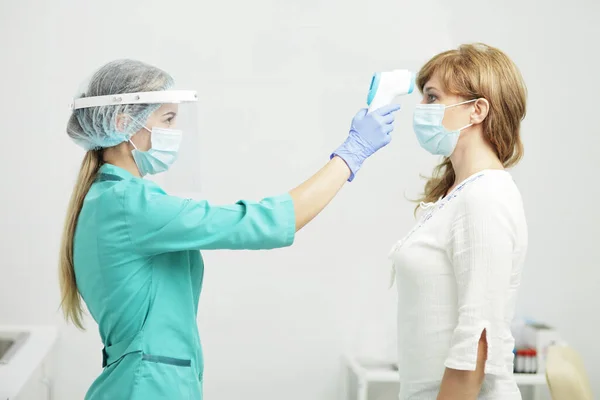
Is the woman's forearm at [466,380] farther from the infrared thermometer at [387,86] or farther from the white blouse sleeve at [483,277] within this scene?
the infrared thermometer at [387,86]

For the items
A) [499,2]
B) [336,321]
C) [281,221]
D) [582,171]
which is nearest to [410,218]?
[336,321]

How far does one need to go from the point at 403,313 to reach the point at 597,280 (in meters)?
1.82

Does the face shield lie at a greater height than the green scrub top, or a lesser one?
greater

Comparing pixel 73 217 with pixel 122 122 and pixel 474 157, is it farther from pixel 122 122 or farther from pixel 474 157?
pixel 474 157

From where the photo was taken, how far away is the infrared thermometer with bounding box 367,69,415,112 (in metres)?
1.61

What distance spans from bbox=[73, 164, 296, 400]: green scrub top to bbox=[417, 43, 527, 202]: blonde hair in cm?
51

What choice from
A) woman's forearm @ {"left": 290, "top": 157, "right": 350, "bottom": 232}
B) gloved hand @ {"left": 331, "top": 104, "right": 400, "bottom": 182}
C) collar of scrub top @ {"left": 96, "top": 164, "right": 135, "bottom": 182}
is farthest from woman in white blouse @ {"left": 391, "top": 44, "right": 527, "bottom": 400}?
collar of scrub top @ {"left": 96, "top": 164, "right": 135, "bottom": 182}

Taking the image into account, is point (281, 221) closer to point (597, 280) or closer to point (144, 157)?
point (144, 157)

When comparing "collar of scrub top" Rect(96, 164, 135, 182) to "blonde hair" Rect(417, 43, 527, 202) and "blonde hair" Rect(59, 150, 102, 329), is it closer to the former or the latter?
"blonde hair" Rect(59, 150, 102, 329)

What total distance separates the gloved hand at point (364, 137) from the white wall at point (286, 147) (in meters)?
1.23

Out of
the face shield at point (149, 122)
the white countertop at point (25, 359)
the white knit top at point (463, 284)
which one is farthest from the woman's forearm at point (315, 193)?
the white countertop at point (25, 359)

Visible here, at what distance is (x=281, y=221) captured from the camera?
142cm

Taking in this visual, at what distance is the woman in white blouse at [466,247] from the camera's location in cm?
138

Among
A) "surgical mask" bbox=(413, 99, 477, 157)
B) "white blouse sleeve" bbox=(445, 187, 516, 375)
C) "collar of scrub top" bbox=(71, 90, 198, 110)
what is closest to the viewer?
"white blouse sleeve" bbox=(445, 187, 516, 375)
